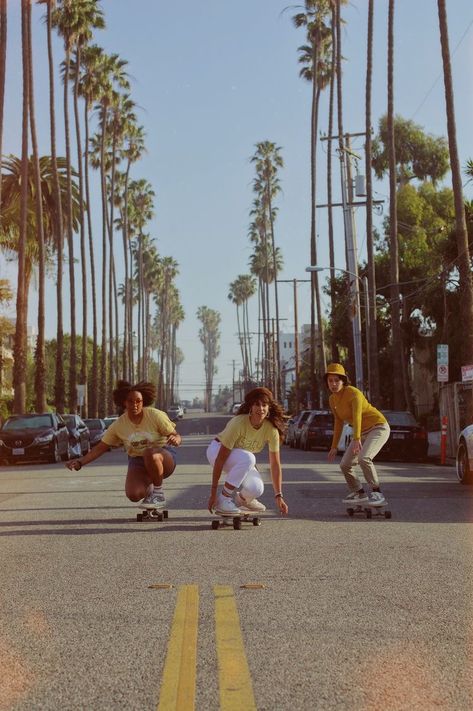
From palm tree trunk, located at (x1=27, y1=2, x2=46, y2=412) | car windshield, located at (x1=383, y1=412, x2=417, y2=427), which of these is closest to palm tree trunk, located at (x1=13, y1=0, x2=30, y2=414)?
palm tree trunk, located at (x1=27, y1=2, x2=46, y2=412)

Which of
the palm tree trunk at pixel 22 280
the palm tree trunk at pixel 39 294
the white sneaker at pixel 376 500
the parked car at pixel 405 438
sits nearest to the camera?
the white sneaker at pixel 376 500

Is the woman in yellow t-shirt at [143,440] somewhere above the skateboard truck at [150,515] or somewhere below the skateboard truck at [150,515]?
above

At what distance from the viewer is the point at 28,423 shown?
32.8m

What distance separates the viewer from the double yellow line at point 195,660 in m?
4.78

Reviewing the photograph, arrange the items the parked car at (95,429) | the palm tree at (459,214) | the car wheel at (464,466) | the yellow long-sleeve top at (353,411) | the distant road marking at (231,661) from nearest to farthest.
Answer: the distant road marking at (231,661) → the yellow long-sleeve top at (353,411) → the car wheel at (464,466) → the palm tree at (459,214) → the parked car at (95,429)

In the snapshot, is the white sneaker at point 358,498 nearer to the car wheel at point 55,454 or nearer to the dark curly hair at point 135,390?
the dark curly hair at point 135,390

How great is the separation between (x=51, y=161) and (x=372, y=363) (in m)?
22.1

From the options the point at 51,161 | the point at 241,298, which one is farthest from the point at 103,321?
the point at 241,298

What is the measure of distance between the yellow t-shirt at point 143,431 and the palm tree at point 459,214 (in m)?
18.0

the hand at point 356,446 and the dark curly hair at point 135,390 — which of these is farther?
the hand at point 356,446

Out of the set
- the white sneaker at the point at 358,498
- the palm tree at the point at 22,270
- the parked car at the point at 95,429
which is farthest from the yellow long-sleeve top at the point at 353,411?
the parked car at the point at 95,429

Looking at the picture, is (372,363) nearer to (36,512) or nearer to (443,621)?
(36,512)

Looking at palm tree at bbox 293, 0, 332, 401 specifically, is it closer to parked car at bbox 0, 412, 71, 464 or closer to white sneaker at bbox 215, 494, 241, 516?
parked car at bbox 0, 412, 71, 464

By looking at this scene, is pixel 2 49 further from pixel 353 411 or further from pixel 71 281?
pixel 353 411
